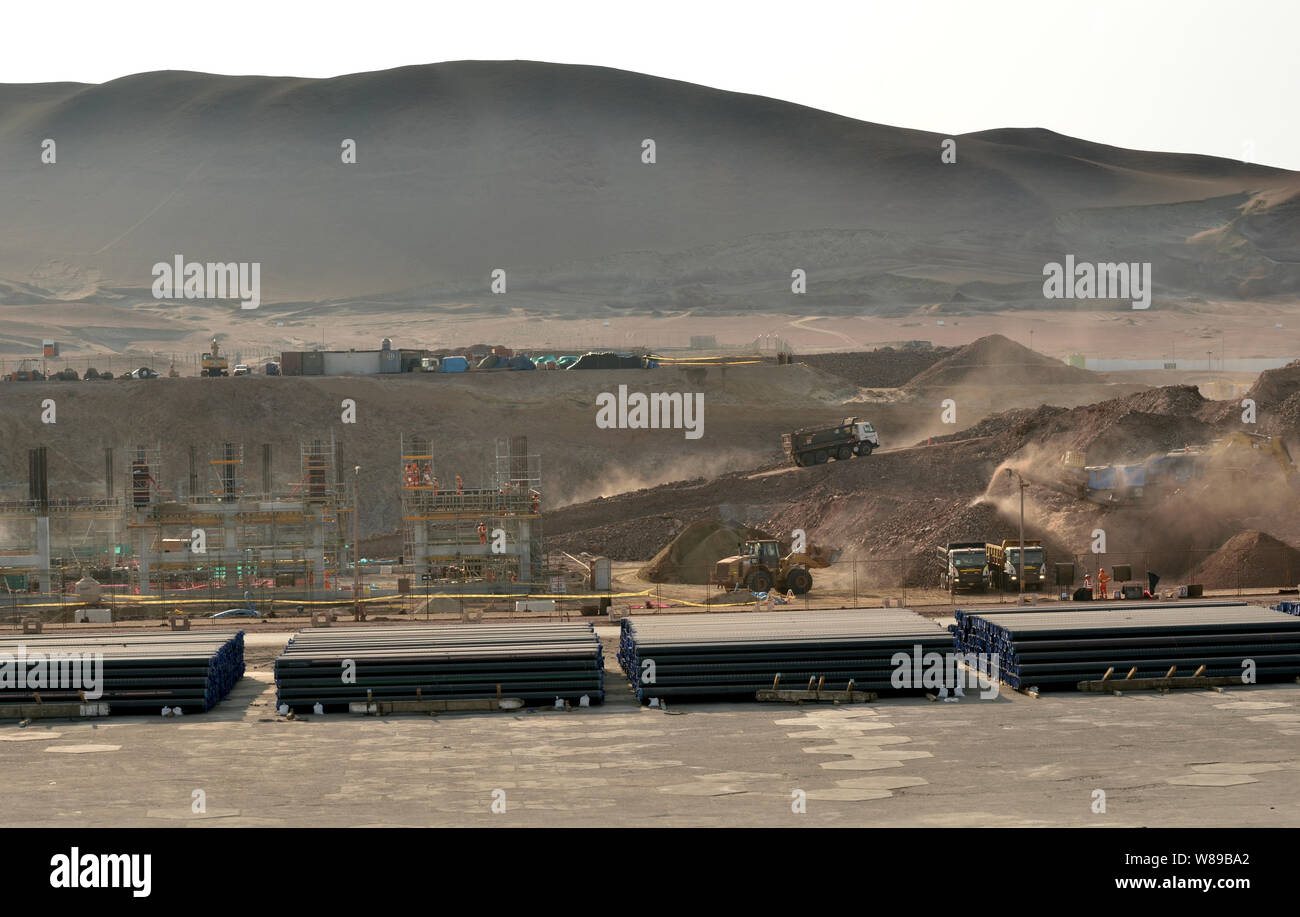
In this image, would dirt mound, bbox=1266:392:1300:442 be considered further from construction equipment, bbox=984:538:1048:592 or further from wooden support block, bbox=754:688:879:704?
wooden support block, bbox=754:688:879:704

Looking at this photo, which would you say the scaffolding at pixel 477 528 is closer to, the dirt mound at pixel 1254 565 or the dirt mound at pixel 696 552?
the dirt mound at pixel 696 552

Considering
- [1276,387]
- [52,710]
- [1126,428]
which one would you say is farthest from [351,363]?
[52,710]

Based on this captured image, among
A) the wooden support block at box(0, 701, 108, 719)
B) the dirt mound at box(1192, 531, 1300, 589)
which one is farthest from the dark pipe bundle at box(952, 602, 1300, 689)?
the wooden support block at box(0, 701, 108, 719)

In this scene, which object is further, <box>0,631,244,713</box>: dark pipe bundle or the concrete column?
the concrete column

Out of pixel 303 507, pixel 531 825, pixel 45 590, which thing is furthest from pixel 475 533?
pixel 531 825

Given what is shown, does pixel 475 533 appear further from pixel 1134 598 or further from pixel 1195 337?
pixel 1195 337

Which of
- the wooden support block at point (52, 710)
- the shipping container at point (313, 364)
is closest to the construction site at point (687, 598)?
the wooden support block at point (52, 710)
